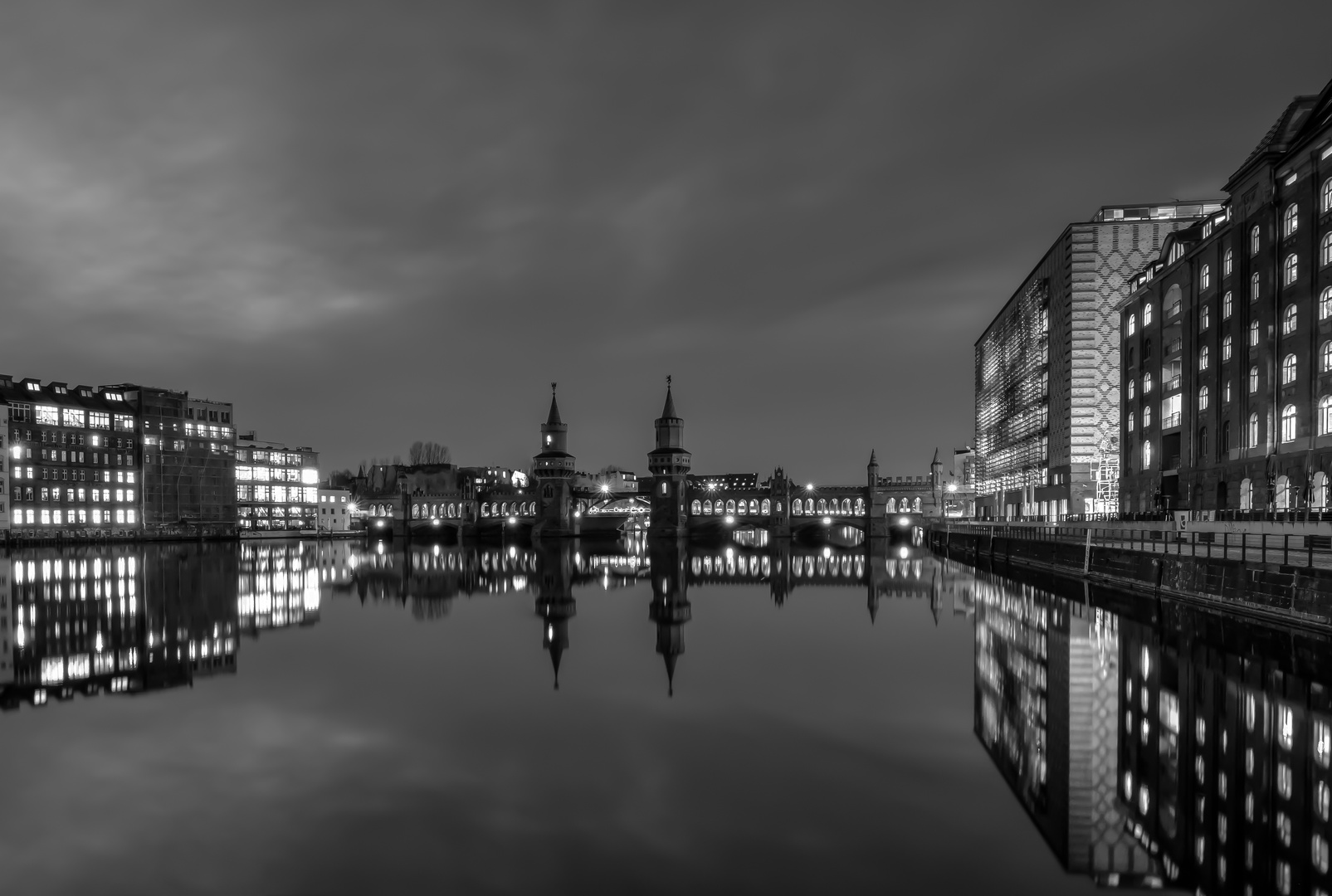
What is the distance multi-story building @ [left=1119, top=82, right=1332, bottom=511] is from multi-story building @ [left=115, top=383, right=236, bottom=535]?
3687 inches

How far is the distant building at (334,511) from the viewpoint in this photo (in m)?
123

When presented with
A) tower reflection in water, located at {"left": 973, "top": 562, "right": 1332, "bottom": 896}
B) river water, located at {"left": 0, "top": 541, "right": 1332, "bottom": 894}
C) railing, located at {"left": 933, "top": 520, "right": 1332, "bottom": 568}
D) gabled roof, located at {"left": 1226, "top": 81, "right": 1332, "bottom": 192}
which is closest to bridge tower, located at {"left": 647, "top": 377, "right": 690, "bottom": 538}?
railing, located at {"left": 933, "top": 520, "right": 1332, "bottom": 568}

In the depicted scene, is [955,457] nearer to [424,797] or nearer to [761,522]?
[761,522]

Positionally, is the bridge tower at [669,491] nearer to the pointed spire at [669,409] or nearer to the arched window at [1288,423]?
the pointed spire at [669,409]

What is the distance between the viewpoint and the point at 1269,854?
9.02 m

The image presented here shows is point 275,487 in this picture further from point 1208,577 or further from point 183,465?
point 1208,577

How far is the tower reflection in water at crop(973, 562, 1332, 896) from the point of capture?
9.13m

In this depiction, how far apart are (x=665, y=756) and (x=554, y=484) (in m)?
104

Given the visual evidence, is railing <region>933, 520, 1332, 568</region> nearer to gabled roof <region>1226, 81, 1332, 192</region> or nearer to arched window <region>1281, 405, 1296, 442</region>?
arched window <region>1281, 405, 1296, 442</region>

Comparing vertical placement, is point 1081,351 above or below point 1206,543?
above

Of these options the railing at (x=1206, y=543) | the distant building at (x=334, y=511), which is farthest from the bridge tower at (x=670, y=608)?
the distant building at (x=334, y=511)

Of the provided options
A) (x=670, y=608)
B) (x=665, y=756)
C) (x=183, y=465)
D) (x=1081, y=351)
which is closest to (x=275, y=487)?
(x=183, y=465)

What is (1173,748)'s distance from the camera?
13.0 m

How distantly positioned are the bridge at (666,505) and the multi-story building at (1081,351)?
2246cm
